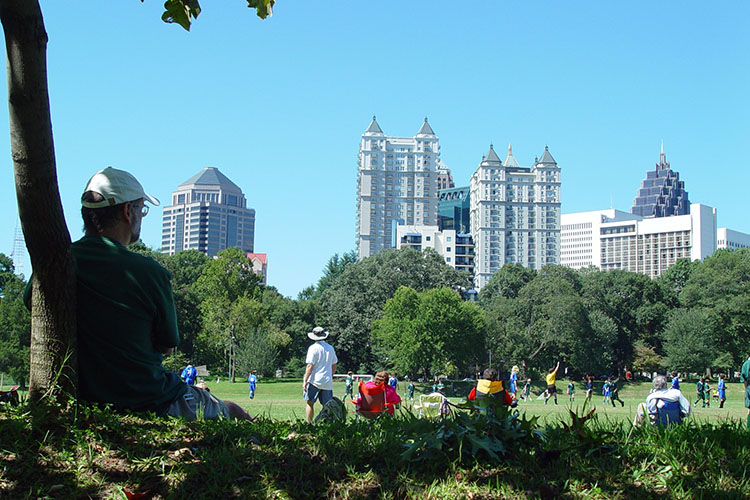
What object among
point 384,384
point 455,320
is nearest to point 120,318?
point 384,384

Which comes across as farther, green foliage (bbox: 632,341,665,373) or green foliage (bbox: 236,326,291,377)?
green foliage (bbox: 632,341,665,373)

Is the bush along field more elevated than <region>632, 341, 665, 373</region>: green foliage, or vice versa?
the bush along field

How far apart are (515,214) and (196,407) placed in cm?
18521

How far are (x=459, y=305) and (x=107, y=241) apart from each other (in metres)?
58.0

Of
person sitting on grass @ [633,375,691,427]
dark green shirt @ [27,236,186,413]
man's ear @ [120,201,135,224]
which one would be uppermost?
man's ear @ [120,201,135,224]

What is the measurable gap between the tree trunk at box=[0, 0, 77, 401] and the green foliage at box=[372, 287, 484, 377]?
54.8m

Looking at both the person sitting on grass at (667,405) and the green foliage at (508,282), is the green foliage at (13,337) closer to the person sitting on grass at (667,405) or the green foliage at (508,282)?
the person sitting on grass at (667,405)

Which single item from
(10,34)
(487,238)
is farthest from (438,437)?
(487,238)

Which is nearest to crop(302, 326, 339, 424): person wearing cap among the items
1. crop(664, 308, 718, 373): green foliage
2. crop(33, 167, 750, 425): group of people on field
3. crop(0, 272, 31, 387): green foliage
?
crop(33, 167, 750, 425): group of people on field

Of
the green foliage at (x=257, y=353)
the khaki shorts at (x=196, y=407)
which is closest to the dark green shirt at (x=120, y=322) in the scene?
the khaki shorts at (x=196, y=407)

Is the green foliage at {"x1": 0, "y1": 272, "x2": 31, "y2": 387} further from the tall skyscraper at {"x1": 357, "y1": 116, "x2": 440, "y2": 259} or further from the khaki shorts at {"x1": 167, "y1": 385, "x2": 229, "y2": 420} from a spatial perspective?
the tall skyscraper at {"x1": 357, "y1": 116, "x2": 440, "y2": 259}

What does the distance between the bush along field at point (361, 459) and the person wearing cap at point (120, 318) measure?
0.19 meters

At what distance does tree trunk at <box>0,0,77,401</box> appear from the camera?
3234mm

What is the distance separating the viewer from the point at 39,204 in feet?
10.7
